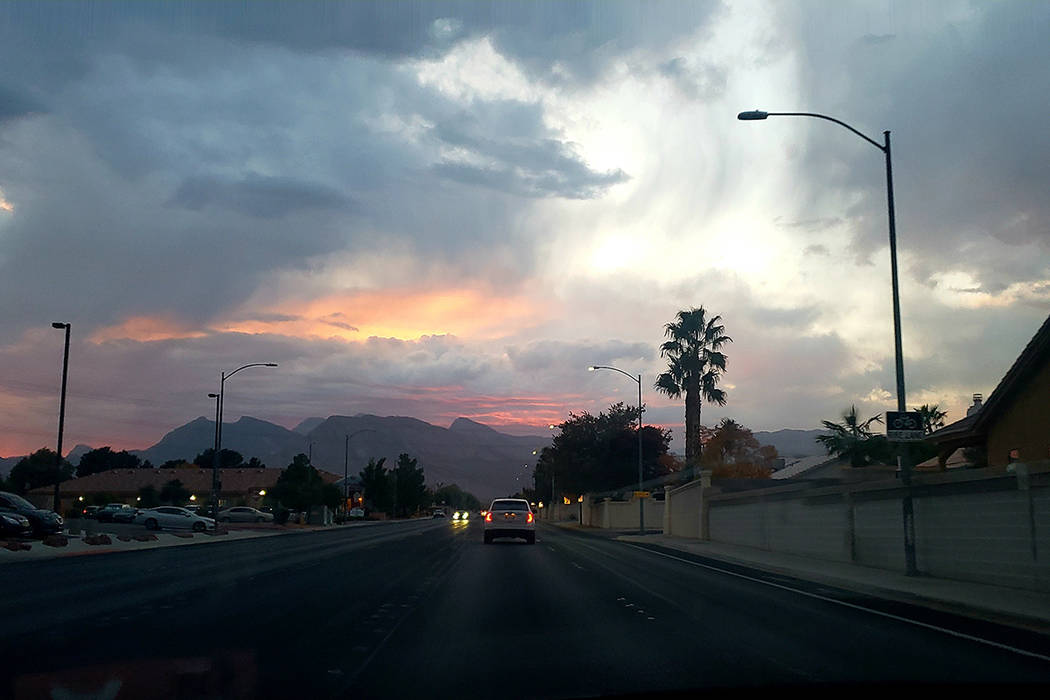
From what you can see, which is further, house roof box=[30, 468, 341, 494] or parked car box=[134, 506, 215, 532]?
house roof box=[30, 468, 341, 494]

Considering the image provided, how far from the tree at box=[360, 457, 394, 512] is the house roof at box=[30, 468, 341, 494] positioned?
615cm

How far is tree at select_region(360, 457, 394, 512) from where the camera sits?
11750 centimetres

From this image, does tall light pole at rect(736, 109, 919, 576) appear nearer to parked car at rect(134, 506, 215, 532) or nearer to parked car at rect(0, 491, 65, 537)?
parked car at rect(0, 491, 65, 537)

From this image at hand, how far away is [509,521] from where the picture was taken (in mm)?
41125

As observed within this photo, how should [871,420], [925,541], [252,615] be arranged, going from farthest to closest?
[871,420]
[925,541]
[252,615]

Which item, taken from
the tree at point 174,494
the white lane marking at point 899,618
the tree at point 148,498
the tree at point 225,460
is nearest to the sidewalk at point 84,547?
the white lane marking at point 899,618

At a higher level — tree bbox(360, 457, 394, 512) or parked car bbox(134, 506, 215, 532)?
tree bbox(360, 457, 394, 512)

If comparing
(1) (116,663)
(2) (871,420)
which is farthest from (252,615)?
(2) (871,420)

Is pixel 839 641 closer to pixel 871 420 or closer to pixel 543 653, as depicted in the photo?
pixel 543 653

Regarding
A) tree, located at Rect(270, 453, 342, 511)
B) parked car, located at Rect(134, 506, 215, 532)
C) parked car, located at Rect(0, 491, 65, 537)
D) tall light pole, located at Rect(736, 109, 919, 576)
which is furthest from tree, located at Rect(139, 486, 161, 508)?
tall light pole, located at Rect(736, 109, 919, 576)

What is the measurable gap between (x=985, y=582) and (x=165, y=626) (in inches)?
600

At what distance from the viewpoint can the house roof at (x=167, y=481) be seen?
116m

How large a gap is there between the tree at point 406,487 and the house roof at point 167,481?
13.1 m

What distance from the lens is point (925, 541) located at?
74.1ft
